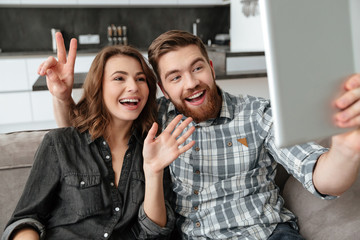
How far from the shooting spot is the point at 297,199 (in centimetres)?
134

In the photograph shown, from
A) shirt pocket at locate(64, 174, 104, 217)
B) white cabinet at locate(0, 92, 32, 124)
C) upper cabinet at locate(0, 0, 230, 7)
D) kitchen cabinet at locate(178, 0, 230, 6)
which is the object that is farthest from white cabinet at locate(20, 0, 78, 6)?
shirt pocket at locate(64, 174, 104, 217)

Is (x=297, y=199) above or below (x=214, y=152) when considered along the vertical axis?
below

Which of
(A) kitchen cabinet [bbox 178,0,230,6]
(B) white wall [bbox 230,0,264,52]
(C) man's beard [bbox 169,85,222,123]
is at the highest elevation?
(A) kitchen cabinet [bbox 178,0,230,6]

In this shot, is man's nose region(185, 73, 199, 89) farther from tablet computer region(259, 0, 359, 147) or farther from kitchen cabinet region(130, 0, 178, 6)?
kitchen cabinet region(130, 0, 178, 6)

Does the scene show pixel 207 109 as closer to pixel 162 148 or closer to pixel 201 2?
pixel 162 148

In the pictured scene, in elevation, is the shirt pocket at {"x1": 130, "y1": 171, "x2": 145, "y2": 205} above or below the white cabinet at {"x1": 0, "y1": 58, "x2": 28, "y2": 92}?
below

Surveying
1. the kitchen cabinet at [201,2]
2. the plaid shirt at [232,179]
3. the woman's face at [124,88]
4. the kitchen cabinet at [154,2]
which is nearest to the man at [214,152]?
the plaid shirt at [232,179]

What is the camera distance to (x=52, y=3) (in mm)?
4387

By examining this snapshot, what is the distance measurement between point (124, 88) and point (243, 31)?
3.59 m

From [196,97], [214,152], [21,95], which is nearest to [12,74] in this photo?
[21,95]

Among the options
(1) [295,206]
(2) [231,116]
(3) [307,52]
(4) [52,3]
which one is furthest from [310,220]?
(4) [52,3]

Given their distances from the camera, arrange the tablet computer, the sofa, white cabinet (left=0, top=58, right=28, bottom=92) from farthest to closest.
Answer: white cabinet (left=0, top=58, right=28, bottom=92) < the sofa < the tablet computer

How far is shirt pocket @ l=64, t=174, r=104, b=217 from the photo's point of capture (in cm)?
119

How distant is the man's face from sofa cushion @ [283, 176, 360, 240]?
18.5 inches
